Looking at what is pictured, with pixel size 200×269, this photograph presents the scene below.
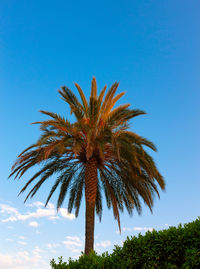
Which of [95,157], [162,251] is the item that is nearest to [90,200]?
[95,157]

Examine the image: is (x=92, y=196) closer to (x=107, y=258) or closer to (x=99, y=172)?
(x=99, y=172)

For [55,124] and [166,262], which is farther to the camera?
[55,124]

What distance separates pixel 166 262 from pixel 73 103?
31.8 feet

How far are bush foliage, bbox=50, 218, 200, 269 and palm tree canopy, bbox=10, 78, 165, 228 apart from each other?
4818mm

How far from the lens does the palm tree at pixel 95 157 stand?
13.8 meters

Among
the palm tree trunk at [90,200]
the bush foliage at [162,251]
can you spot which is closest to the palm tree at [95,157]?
the palm tree trunk at [90,200]

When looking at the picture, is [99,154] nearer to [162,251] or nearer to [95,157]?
[95,157]

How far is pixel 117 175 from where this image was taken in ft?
53.2

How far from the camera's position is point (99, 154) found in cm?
1469

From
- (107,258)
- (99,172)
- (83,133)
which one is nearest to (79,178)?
(99,172)

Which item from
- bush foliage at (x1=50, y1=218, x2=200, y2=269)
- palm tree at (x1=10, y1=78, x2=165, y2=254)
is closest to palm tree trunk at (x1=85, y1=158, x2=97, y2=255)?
palm tree at (x1=10, y1=78, x2=165, y2=254)

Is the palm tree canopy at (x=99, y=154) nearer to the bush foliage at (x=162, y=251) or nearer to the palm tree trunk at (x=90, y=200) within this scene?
the palm tree trunk at (x=90, y=200)

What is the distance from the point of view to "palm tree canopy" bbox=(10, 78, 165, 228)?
542 inches

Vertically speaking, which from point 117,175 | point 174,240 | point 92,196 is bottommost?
point 174,240
